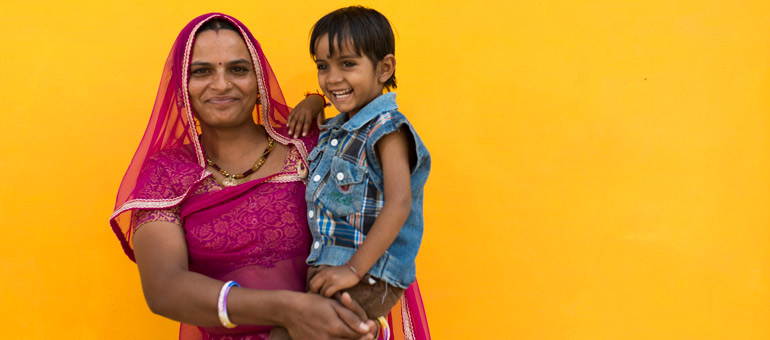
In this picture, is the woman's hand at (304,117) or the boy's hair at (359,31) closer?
the boy's hair at (359,31)

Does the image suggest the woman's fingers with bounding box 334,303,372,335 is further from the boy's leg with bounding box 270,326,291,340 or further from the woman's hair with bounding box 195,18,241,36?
the woman's hair with bounding box 195,18,241,36

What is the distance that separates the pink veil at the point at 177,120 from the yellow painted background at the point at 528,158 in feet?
1.83

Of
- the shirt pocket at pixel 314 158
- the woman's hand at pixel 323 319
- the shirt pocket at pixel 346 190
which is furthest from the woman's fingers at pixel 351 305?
the shirt pocket at pixel 314 158

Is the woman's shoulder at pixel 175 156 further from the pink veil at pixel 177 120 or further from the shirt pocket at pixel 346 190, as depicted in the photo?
the shirt pocket at pixel 346 190

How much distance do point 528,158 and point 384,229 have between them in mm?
1159

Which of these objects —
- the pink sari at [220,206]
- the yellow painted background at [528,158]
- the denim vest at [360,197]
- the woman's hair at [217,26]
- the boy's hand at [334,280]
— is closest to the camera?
the boy's hand at [334,280]

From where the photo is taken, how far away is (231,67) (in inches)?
80.7

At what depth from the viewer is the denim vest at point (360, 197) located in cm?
182

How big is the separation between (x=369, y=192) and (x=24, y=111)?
60.6 inches

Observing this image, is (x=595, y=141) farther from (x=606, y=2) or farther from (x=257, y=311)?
(x=257, y=311)

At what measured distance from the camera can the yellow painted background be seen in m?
2.62

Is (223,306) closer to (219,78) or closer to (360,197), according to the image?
(360,197)

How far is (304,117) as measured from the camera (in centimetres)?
216

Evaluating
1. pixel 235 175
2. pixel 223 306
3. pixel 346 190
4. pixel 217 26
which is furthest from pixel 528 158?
pixel 223 306
